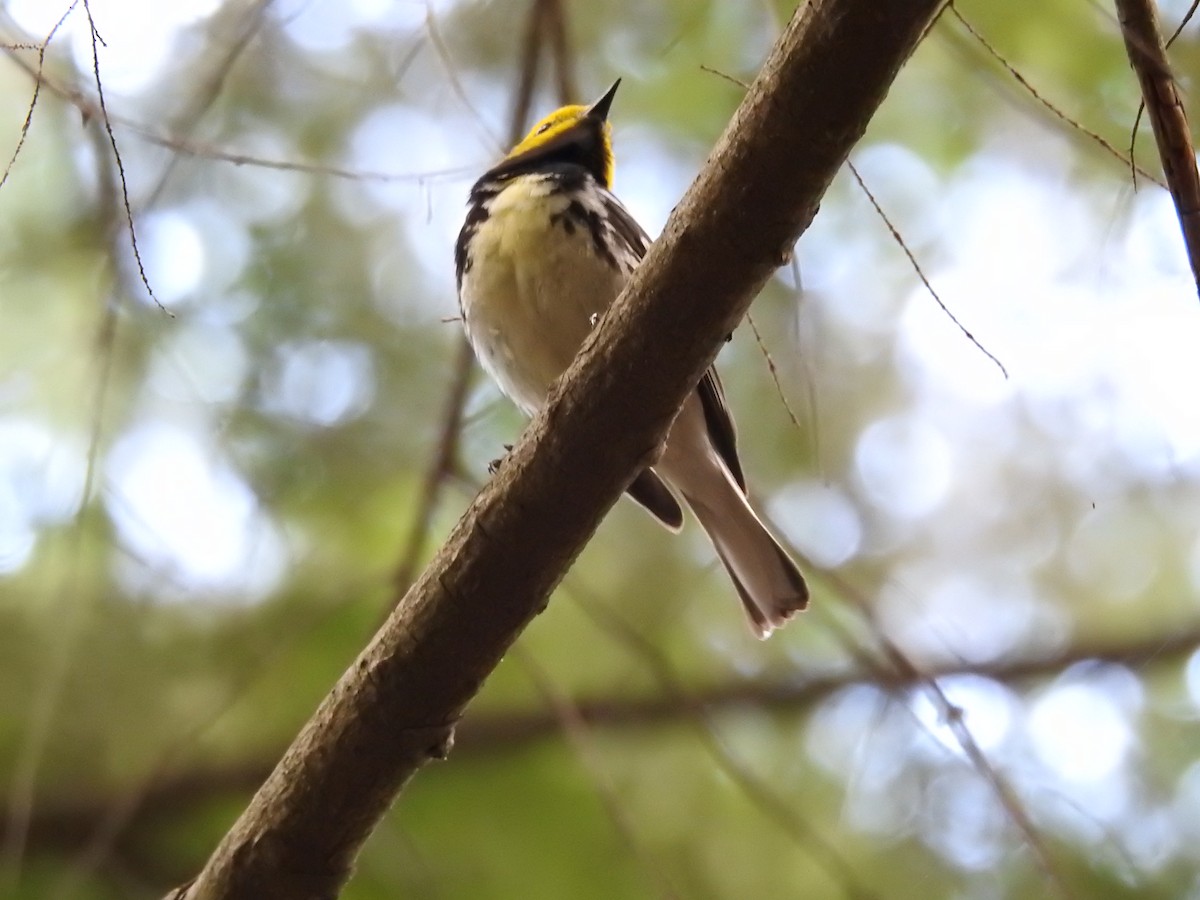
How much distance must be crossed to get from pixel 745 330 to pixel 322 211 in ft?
2.35

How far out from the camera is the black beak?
6.75 ft

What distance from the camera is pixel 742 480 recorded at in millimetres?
1932

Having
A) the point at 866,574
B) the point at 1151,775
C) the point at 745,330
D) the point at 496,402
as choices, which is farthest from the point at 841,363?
the point at 1151,775

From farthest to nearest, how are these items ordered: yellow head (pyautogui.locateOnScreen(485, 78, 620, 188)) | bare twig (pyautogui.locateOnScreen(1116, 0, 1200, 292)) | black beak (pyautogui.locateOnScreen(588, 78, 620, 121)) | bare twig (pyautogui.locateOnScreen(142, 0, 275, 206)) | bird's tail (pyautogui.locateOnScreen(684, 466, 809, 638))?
1. yellow head (pyautogui.locateOnScreen(485, 78, 620, 188))
2. black beak (pyautogui.locateOnScreen(588, 78, 620, 121))
3. bird's tail (pyautogui.locateOnScreen(684, 466, 809, 638))
4. bare twig (pyautogui.locateOnScreen(142, 0, 275, 206))
5. bare twig (pyautogui.locateOnScreen(1116, 0, 1200, 292))

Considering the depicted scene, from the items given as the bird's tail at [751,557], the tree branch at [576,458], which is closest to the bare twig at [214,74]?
the tree branch at [576,458]

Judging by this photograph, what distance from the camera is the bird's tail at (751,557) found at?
191cm

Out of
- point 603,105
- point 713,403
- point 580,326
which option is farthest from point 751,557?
point 603,105

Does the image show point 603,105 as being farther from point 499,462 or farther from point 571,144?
point 499,462

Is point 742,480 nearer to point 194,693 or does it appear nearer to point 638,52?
point 638,52

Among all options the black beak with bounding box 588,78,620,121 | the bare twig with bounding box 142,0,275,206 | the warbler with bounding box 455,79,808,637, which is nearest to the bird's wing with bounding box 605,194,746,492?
the warbler with bounding box 455,79,808,637

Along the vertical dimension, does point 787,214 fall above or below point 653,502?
below

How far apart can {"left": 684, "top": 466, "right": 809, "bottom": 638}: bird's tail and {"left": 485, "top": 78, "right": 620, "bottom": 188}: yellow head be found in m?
0.62

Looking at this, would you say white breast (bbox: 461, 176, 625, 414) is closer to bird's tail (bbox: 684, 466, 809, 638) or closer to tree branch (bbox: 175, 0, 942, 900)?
bird's tail (bbox: 684, 466, 809, 638)

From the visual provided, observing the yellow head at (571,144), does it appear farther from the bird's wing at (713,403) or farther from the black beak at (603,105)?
the bird's wing at (713,403)
